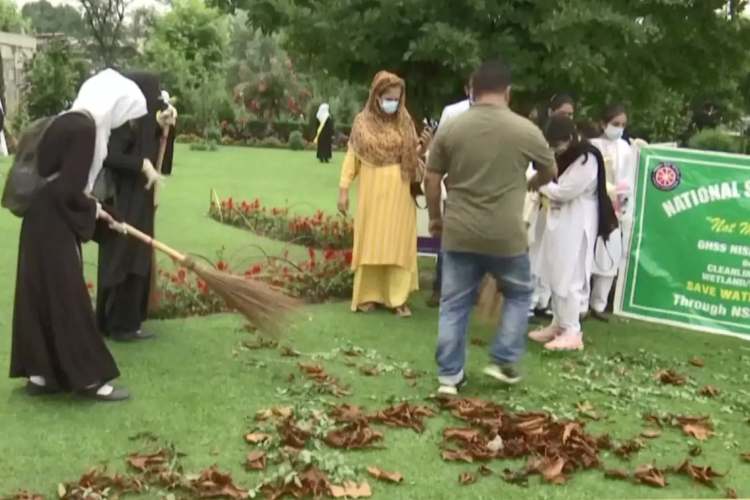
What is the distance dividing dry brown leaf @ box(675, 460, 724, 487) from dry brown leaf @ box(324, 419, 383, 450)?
1433 mm

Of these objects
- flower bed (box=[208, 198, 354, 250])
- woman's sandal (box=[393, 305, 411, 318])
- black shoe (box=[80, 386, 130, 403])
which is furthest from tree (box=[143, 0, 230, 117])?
black shoe (box=[80, 386, 130, 403])

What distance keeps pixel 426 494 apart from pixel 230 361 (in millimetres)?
2324

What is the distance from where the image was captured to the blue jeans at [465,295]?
5.55 m

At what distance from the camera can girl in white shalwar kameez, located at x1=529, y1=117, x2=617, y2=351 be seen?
672 centimetres

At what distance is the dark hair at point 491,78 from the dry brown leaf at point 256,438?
2192 mm

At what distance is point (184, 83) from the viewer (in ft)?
133

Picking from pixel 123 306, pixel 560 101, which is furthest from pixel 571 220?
pixel 123 306

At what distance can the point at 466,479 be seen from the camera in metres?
4.36

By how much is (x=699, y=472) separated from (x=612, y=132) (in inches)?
158

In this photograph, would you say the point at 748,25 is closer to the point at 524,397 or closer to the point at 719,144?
the point at 524,397

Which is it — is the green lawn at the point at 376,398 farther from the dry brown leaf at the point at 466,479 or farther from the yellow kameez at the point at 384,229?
the yellow kameez at the point at 384,229

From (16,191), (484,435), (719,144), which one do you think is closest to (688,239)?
(484,435)

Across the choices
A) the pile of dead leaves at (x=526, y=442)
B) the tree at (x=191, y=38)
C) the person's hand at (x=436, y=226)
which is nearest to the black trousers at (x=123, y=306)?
the person's hand at (x=436, y=226)

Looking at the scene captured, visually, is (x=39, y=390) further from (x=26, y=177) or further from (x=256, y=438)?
(x=256, y=438)
